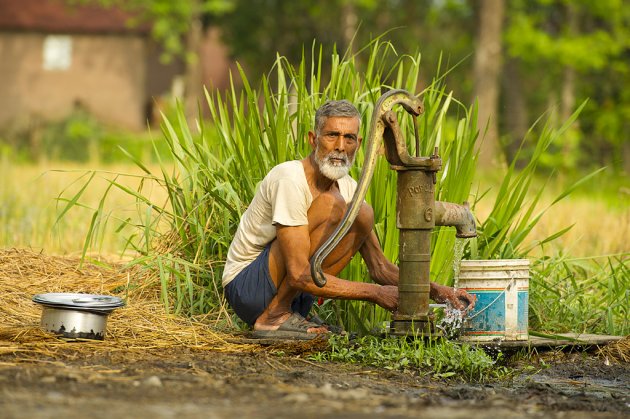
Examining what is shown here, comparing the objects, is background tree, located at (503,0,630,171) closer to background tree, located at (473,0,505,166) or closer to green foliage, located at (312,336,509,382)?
background tree, located at (473,0,505,166)

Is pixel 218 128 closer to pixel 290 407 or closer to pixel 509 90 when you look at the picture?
pixel 290 407

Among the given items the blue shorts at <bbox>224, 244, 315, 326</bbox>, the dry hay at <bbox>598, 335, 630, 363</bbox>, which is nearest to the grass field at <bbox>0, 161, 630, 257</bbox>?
the dry hay at <bbox>598, 335, 630, 363</bbox>

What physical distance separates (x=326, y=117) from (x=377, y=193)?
2.95 ft

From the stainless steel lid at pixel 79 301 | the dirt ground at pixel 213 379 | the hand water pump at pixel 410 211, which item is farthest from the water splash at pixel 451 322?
the stainless steel lid at pixel 79 301

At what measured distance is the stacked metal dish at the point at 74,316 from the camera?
4758 millimetres

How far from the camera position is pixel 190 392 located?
3783 mm

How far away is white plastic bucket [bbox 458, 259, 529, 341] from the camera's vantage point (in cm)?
509

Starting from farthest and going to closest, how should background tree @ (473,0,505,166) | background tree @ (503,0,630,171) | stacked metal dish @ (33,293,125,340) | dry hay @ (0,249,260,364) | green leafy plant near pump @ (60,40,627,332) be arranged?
background tree @ (503,0,630,171) → background tree @ (473,0,505,166) → green leafy plant near pump @ (60,40,627,332) → stacked metal dish @ (33,293,125,340) → dry hay @ (0,249,260,364)

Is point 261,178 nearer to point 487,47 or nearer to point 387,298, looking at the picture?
point 387,298

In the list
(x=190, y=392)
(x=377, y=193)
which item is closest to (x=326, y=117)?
(x=377, y=193)

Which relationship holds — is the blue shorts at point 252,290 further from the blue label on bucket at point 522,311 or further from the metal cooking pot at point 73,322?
the blue label on bucket at point 522,311

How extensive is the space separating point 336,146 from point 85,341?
4.65ft

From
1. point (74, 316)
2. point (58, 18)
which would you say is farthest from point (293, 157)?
point (58, 18)

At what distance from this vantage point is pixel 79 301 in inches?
190
